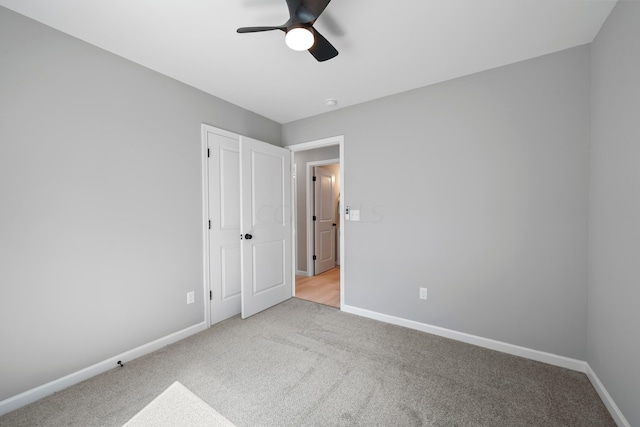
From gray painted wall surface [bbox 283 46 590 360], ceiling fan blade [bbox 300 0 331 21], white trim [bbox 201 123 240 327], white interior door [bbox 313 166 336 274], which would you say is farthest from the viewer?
white interior door [bbox 313 166 336 274]

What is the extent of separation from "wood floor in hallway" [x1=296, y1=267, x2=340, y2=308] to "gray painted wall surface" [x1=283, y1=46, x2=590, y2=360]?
0.57m

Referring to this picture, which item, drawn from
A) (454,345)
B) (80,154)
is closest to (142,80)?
(80,154)

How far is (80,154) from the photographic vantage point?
186cm

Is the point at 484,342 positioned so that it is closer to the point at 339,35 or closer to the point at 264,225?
the point at 264,225

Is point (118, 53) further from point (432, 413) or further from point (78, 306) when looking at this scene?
point (432, 413)

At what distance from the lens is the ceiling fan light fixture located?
144 cm

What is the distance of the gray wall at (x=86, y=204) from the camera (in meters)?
1.60

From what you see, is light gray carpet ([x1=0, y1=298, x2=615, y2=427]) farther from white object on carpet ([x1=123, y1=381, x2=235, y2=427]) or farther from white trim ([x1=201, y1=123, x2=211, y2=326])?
white trim ([x1=201, y1=123, x2=211, y2=326])

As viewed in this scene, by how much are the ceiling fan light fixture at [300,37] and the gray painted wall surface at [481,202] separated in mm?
1527

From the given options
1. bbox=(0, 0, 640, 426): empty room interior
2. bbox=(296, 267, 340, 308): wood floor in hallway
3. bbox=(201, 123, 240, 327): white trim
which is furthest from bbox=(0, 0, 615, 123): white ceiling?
bbox=(296, 267, 340, 308): wood floor in hallway

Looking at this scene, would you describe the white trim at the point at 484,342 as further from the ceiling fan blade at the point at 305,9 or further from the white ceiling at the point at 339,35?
the ceiling fan blade at the point at 305,9

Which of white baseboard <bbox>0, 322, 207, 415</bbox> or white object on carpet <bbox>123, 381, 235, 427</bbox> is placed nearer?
white object on carpet <bbox>123, 381, 235, 427</bbox>

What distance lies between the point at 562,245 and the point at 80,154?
374 cm

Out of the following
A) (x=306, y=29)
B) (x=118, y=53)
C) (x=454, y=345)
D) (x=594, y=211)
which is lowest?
(x=454, y=345)
